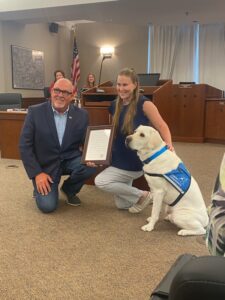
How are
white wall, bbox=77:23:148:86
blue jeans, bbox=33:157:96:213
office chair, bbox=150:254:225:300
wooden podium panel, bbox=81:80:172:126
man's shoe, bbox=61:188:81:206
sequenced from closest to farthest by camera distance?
office chair, bbox=150:254:225:300, blue jeans, bbox=33:157:96:213, man's shoe, bbox=61:188:81:206, wooden podium panel, bbox=81:80:172:126, white wall, bbox=77:23:148:86

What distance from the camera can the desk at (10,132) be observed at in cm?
494

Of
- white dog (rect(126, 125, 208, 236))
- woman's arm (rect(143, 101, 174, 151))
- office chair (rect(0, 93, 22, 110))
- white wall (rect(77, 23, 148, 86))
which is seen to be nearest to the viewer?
white dog (rect(126, 125, 208, 236))

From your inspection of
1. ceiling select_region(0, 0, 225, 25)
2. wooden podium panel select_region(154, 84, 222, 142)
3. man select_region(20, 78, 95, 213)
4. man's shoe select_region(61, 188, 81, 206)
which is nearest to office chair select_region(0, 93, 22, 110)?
ceiling select_region(0, 0, 225, 25)

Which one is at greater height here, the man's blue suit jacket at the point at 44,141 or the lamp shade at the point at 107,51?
the lamp shade at the point at 107,51

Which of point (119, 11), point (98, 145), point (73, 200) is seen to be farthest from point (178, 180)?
point (119, 11)

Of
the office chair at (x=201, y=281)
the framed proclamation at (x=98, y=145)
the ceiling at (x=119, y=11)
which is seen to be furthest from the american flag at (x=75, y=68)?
the office chair at (x=201, y=281)

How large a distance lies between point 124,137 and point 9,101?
3.87 metres

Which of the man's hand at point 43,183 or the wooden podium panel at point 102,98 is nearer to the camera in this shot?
the man's hand at point 43,183

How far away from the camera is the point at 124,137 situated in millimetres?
2812

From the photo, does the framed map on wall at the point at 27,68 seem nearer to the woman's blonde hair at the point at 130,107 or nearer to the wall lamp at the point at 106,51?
the wall lamp at the point at 106,51

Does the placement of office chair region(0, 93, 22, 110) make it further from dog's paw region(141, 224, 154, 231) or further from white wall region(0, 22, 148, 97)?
dog's paw region(141, 224, 154, 231)

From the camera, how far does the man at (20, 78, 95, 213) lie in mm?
2793

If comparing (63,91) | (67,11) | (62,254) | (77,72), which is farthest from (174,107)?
(62,254)

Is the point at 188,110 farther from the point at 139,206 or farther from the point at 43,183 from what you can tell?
the point at 43,183
